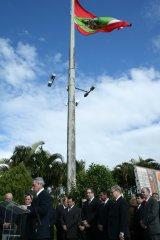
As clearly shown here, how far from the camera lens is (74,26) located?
869 inches

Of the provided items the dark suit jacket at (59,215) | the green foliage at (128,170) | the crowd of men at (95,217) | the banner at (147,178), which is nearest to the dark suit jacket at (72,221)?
the crowd of men at (95,217)

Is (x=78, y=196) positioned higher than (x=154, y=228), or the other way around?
(x=78, y=196)

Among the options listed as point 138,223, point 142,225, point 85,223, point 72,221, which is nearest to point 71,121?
point 72,221

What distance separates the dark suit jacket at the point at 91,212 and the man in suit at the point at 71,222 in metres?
0.24

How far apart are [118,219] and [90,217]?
1.90m

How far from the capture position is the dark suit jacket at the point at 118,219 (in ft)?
35.3

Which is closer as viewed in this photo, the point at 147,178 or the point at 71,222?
the point at 71,222

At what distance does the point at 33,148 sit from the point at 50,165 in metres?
2.00

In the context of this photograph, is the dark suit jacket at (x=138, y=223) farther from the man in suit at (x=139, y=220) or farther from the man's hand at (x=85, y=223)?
the man's hand at (x=85, y=223)

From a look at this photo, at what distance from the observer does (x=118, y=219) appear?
1102 centimetres

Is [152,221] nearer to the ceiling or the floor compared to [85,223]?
nearer to the floor

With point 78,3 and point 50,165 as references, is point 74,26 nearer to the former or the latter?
point 78,3

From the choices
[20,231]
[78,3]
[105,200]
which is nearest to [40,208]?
[20,231]

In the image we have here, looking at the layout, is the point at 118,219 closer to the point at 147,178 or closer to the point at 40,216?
the point at 40,216
